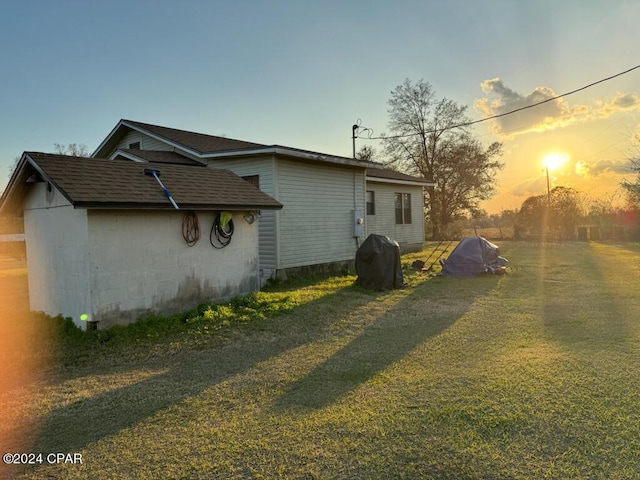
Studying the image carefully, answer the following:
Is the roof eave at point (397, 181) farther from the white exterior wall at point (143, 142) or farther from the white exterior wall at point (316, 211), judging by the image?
the white exterior wall at point (143, 142)

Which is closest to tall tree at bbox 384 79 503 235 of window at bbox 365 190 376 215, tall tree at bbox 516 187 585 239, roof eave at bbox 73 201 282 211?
tall tree at bbox 516 187 585 239

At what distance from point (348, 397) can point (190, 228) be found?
15.2 ft

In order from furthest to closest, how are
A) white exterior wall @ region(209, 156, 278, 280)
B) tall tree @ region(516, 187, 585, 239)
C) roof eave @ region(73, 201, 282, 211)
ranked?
tall tree @ region(516, 187, 585, 239), white exterior wall @ region(209, 156, 278, 280), roof eave @ region(73, 201, 282, 211)

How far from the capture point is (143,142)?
13938mm

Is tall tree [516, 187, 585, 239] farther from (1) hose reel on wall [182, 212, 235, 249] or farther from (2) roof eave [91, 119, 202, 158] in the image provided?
(1) hose reel on wall [182, 212, 235, 249]

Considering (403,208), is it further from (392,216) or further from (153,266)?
(153,266)

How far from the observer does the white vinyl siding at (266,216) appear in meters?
10.7

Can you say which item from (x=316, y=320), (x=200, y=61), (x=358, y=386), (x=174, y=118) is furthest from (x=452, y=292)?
(x=174, y=118)

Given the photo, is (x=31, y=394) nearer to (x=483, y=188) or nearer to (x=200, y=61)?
(x=200, y=61)

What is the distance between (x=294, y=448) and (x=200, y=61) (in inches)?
513

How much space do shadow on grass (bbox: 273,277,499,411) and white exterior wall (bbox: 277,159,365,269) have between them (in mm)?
3301

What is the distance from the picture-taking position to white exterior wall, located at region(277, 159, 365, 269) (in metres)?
11.0

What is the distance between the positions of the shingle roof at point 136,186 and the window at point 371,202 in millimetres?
7688

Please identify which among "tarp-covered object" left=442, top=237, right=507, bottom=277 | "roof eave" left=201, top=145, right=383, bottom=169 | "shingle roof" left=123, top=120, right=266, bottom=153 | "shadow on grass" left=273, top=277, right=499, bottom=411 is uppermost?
"shingle roof" left=123, top=120, right=266, bottom=153
